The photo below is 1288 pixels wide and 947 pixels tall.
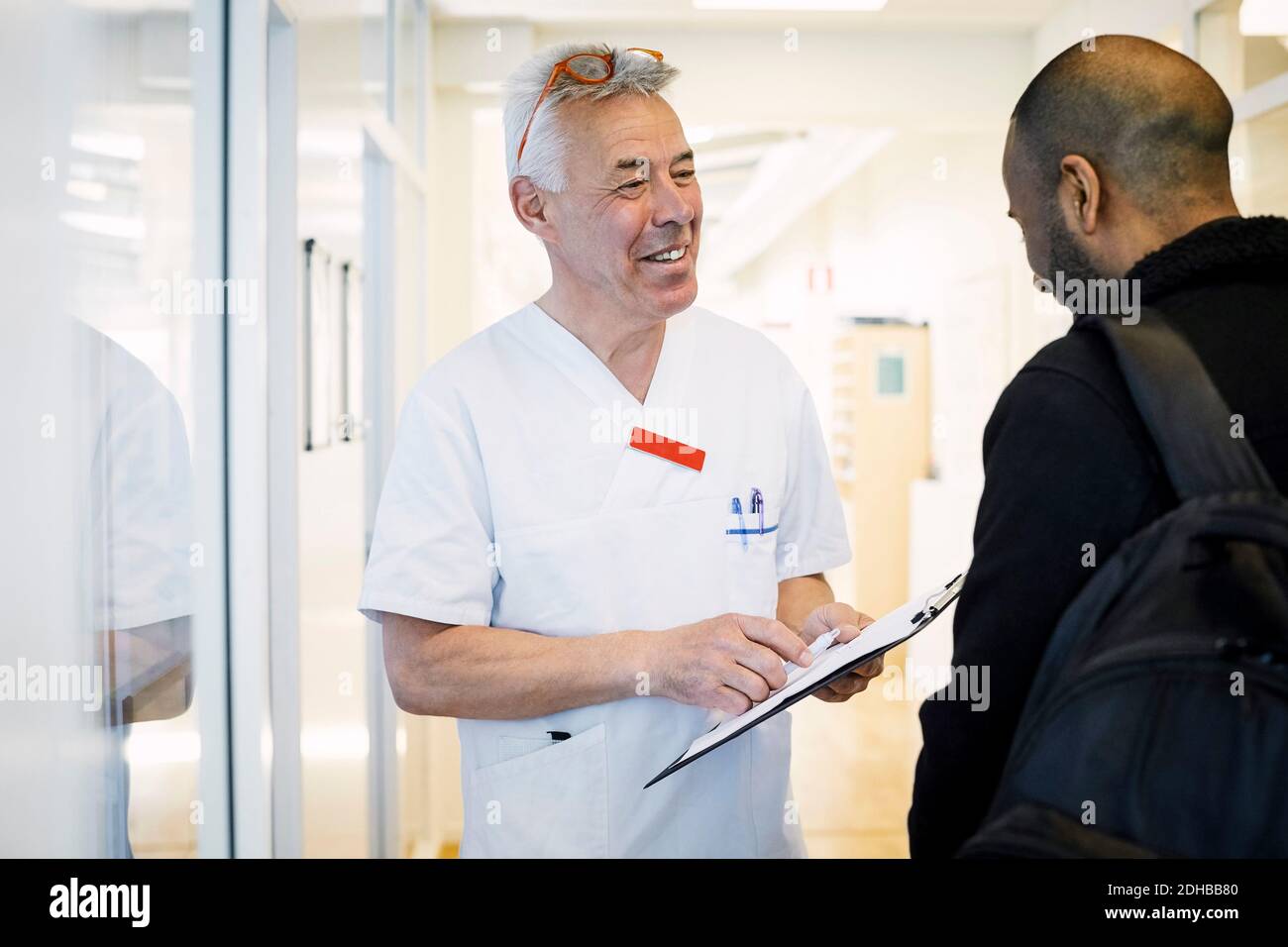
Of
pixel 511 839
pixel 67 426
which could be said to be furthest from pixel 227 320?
pixel 511 839

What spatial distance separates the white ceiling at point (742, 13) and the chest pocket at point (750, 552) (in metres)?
2.52

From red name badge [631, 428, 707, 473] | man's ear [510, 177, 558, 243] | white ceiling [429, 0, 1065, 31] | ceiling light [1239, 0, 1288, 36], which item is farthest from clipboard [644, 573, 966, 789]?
white ceiling [429, 0, 1065, 31]

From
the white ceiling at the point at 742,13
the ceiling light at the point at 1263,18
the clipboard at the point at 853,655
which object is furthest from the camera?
the white ceiling at the point at 742,13

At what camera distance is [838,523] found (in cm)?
143

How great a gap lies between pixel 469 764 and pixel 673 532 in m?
0.38

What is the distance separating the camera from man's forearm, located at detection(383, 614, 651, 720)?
1143 millimetres

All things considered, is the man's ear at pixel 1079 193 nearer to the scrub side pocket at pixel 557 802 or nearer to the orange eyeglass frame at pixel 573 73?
the orange eyeglass frame at pixel 573 73

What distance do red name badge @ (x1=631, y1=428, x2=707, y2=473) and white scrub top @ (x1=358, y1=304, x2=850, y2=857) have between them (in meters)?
0.01

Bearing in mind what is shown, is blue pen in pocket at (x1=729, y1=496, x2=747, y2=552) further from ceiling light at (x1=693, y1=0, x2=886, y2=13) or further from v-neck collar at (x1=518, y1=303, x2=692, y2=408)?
ceiling light at (x1=693, y1=0, x2=886, y2=13)

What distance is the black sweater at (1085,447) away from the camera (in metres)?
0.73

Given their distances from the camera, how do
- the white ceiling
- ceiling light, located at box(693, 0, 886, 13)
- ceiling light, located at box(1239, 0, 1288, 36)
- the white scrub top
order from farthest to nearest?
the white ceiling → ceiling light, located at box(693, 0, 886, 13) → ceiling light, located at box(1239, 0, 1288, 36) → the white scrub top

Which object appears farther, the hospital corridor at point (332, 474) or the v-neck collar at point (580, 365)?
the v-neck collar at point (580, 365)

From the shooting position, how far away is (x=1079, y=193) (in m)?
0.87

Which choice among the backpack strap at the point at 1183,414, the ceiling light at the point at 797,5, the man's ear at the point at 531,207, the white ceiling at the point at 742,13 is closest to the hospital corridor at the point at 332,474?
the man's ear at the point at 531,207
